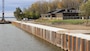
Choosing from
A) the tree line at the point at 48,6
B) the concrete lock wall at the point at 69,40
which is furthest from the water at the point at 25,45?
the tree line at the point at 48,6

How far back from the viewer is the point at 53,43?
30.3 metres

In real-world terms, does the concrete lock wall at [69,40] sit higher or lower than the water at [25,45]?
higher

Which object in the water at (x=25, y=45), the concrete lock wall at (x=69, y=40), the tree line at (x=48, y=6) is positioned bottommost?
the water at (x=25, y=45)

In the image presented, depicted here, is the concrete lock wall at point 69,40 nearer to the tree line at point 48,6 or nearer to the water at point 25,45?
the water at point 25,45

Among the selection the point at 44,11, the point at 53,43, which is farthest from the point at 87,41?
the point at 44,11

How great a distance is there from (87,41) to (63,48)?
23.7 ft

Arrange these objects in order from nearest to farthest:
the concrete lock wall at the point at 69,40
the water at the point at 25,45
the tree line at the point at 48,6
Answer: the concrete lock wall at the point at 69,40 → the water at the point at 25,45 → the tree line at the point at 48,6

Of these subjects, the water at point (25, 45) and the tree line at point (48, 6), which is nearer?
the water at point (25, 45)

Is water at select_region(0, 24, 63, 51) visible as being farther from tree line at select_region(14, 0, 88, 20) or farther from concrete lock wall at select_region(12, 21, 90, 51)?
tree line at select_region(14, 0, 88, 20)

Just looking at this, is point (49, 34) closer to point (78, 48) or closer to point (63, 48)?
point (63, 48)

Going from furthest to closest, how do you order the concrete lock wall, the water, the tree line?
the tree line < the water < the concrete lock wall

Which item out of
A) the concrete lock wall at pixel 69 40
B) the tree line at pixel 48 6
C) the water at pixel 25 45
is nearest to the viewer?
the concrete lock wall at pixel 69 40

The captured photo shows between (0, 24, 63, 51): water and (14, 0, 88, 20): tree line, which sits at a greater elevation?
(14, 0, 88, 20): tree line

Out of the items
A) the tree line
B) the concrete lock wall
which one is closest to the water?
the concrete lock wall
